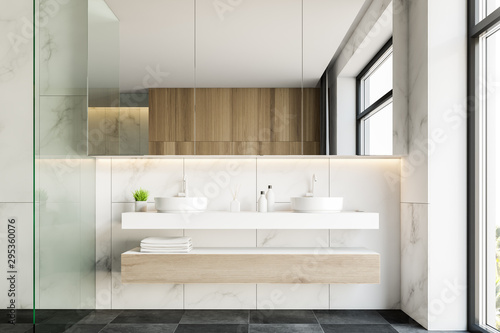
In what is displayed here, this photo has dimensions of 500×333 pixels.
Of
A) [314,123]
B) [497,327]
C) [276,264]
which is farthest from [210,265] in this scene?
[497,327]

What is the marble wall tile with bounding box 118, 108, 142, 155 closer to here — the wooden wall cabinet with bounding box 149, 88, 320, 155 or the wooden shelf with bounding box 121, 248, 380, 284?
the wooden wall cabinet with bounding box 149, 88, 320, 155

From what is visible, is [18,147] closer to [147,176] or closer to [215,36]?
[147,176]

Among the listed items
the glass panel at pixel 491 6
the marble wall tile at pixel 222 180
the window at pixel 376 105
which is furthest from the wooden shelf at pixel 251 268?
the glass panel at pixel 491 6

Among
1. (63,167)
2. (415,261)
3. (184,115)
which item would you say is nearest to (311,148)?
(184,115)

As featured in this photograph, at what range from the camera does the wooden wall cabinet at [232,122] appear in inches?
126

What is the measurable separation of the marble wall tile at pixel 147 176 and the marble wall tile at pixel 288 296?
101 centimetres

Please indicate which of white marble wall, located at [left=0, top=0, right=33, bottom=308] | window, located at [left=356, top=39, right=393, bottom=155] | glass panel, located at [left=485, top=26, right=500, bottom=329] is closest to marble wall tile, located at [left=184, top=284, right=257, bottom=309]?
white marble wall, located at [left=0, top=0, right=33, bottom=308]

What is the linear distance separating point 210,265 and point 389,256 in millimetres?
1372

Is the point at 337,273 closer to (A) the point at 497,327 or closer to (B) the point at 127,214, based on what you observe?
(A) the point at 497,327

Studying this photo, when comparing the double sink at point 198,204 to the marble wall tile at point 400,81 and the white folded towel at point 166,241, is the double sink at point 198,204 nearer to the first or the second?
the white folded towel at point 166,241

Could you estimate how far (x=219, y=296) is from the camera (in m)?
3.34

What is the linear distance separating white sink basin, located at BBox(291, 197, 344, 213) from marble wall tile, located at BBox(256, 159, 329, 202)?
32cm

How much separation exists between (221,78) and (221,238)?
3.90 ft

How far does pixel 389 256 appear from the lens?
11.1 feet
